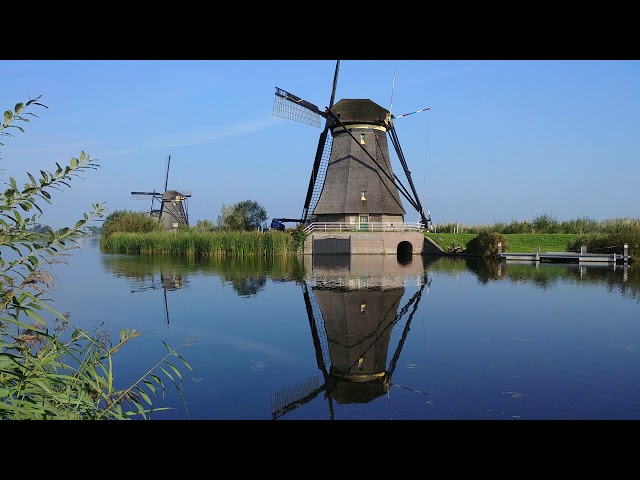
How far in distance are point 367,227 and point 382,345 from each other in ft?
66.1

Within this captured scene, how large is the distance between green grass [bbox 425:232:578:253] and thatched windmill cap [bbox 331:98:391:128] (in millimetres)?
7497

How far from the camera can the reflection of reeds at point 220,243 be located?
2456cm

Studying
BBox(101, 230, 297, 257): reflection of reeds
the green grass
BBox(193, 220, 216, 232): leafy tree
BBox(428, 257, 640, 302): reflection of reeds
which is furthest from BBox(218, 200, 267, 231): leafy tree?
BBox(428, 257, 640, 302): reflection of reeds

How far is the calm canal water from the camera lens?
180 inches

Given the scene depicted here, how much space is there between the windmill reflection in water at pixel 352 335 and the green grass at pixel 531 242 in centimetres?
1136

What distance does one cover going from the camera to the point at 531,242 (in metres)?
24.5

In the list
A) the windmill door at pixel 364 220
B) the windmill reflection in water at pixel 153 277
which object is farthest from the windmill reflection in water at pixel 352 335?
the windmill door at pixel 364 220

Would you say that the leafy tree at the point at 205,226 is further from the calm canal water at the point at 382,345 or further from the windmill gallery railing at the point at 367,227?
the calm canal water at the point at 382,345

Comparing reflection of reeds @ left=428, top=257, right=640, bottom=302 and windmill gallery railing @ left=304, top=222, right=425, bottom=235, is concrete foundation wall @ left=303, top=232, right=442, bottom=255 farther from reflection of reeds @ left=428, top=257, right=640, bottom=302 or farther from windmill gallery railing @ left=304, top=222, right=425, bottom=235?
reflection of reeds @ left=428, top=257, right=640, bottom=302

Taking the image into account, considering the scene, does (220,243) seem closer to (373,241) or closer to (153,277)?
(373,241)
